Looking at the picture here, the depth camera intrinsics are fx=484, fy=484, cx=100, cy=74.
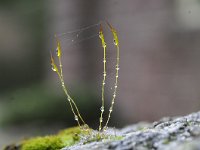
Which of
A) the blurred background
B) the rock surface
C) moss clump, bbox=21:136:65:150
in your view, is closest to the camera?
the rock surface

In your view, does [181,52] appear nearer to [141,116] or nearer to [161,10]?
[161,10]

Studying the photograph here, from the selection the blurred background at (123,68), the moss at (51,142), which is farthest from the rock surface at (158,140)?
the blurred background at (123,68)

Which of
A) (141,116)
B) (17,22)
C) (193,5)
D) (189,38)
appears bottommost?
(141,116)

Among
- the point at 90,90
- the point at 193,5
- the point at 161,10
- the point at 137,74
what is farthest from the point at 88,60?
the point at 193,5

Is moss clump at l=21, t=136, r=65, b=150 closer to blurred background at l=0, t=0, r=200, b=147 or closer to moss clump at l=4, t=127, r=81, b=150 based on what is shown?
moss clump at l=4, t=127, r=81, b=150

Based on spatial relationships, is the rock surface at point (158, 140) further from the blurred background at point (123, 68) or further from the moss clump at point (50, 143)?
the blurred background at point (123, 68)

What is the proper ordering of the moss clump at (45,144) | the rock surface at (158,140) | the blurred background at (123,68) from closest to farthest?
the rock surface at (158,140), the moss clump at (45,144), the blurred background at (123,68)

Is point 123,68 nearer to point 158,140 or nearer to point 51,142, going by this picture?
point 51,142

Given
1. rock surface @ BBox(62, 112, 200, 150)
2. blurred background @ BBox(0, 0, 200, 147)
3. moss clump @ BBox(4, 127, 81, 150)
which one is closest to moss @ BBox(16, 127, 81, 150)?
moss clump @ BBox(4, 127, 81, 150)
